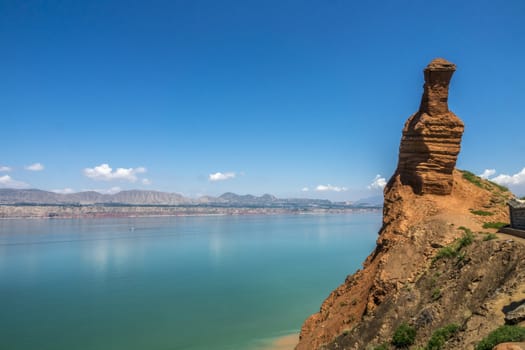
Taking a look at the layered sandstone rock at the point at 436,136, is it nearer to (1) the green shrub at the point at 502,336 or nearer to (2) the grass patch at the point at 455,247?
(2) the grass patch at the point at 455,247

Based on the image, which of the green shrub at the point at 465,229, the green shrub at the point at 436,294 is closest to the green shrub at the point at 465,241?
the green shrub at the point at 465,229

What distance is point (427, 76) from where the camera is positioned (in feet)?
62.3

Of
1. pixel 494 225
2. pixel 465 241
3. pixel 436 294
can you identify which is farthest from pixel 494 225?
pixel 436 294

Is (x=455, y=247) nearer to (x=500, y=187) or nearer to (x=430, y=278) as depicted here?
(x=430, y=278)

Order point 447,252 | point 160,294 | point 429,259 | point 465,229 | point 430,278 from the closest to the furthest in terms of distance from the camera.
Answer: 1. point 430,278
2. point 447,252
3. point 429,259
4. point 465,229
5. point 160,294

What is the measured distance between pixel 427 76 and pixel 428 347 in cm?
1300

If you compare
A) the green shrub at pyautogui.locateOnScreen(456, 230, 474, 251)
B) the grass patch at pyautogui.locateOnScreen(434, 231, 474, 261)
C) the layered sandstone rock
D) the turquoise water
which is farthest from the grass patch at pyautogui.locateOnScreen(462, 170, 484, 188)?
the turquoise water

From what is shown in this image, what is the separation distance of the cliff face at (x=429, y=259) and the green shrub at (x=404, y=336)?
0.77 ft

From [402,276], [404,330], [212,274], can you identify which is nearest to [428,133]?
[402,276]

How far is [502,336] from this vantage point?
8.31 meters

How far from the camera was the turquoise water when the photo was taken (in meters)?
37.5

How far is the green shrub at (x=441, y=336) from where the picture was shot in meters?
10.8

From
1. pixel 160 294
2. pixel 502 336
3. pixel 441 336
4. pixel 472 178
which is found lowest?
pixel 160 294

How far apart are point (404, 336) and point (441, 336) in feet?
5.64
